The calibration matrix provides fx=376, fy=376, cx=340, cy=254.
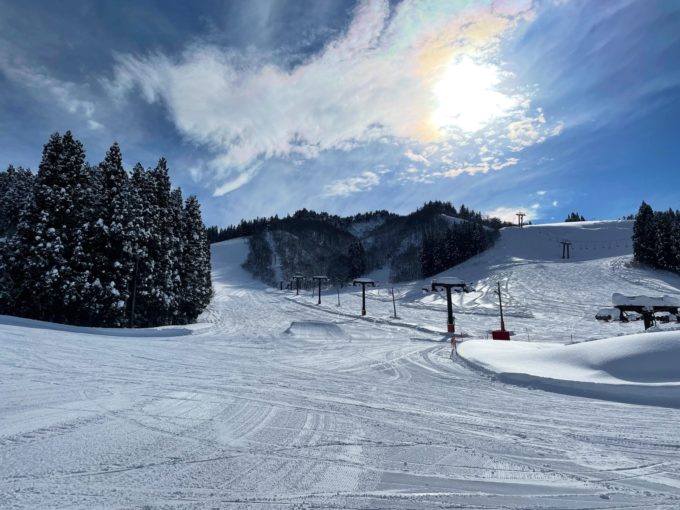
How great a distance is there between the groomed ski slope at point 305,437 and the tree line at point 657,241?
239 ft

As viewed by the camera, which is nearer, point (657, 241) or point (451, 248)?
point (657, 241)

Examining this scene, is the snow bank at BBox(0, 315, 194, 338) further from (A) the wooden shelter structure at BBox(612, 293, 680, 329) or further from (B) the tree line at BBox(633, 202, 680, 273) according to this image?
(B) the tree line at BBox(633, 202, 680, 273)

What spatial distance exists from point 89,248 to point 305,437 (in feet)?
83.6

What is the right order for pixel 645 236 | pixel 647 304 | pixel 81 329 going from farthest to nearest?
pixel 645 236, pixel 647 304, pixel 81 329

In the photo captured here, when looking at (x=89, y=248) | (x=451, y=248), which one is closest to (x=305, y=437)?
(x=89, y=248)

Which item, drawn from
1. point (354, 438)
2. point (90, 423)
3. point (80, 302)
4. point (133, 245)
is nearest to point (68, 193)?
point (133, 245)

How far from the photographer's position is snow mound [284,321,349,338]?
1077 inches

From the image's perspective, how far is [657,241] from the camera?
66.6 metres

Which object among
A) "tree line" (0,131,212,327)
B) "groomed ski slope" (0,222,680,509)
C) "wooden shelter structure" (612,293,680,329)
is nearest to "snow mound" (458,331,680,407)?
"groomed ski slope" (0,222,680,509)

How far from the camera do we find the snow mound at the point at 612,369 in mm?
8625

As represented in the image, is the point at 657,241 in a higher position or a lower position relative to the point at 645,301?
higher

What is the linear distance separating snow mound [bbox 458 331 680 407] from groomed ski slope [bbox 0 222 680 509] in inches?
18.7

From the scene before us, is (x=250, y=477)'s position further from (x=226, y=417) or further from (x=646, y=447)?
(x=646, y=447)

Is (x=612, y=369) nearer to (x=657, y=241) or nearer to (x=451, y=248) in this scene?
(x=657, y=241)
